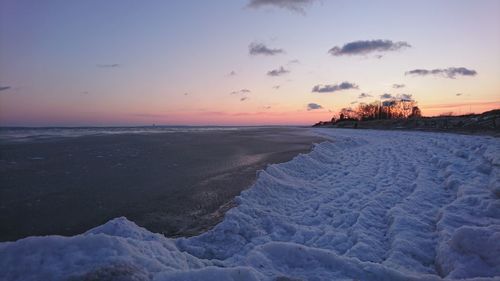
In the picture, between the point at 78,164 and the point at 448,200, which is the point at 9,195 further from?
the point at 448,200

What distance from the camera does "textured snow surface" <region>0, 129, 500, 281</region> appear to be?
3.62 m

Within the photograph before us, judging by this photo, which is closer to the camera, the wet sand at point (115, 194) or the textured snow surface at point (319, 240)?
the textured snow surface at point (319, 240)

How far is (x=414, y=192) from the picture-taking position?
906 centimetres

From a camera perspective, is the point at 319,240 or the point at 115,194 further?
the point at 115,194

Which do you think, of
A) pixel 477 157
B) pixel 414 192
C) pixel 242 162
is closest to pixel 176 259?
pixel 414 192

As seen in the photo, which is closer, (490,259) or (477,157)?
(490,259)

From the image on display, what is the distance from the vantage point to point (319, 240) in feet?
20.2

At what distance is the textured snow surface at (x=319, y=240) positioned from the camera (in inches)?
143

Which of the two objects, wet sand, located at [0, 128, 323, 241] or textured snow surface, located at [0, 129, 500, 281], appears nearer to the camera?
textured snow surface, located at [0, 129, 500, 281]

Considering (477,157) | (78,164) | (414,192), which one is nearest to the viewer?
(414,192)

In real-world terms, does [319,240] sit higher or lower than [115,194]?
lower

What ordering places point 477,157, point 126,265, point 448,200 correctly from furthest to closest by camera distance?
point 477,157
point 448,200
point 126,265

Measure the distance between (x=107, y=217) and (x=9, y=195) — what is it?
166 inches

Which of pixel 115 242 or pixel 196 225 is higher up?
pixel 115 242
